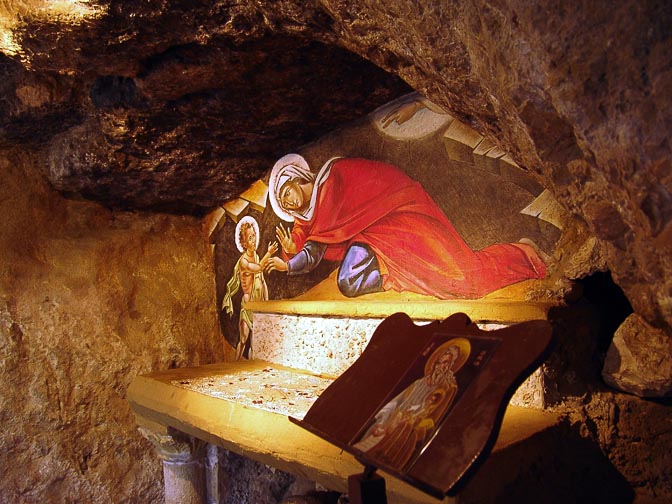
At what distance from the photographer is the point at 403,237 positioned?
331cm

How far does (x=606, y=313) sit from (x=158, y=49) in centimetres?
277

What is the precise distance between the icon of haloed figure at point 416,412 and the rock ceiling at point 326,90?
0.67m

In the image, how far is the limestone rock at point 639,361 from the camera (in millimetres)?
2164

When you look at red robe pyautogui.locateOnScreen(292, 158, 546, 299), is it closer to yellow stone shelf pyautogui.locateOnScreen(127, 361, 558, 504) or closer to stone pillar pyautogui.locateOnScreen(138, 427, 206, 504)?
yellow stone shelf pyautogui.locateOnScreen(127, 361, 558, 504)

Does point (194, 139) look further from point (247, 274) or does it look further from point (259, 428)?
point (259, 428)

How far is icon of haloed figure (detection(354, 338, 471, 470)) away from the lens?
1.43 meters

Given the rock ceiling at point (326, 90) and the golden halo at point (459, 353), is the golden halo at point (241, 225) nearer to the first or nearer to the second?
the rock ceiling at point (326, 90)

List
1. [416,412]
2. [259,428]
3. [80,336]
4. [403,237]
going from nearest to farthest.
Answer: [416,412], [259,428], [403,237], [80,336]

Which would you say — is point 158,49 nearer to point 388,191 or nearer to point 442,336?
point 388,191

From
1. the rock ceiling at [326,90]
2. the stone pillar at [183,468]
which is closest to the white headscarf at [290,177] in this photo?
the rock ceiling at [326,90]

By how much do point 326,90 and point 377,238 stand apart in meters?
1.04

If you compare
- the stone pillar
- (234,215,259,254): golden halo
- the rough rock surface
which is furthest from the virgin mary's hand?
the stone pillar

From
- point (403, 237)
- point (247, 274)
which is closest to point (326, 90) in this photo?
point (403, 237)

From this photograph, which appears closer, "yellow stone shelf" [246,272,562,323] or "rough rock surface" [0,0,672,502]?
"rough rock surface" [0,0,672,502]
